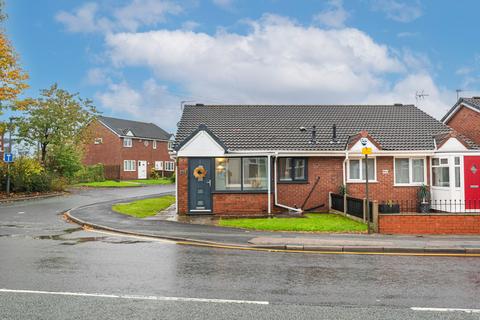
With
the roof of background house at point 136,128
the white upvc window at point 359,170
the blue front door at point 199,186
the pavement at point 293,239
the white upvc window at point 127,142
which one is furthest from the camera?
the roof of background house at point 136,128

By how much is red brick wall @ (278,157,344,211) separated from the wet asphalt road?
9650mm

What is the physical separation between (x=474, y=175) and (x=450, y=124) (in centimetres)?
834

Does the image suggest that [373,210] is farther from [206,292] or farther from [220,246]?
[206,292]

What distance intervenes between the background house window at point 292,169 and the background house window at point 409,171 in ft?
14.6

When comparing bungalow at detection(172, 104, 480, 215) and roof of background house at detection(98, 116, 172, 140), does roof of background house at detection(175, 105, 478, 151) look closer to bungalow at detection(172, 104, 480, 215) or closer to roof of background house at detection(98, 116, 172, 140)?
bungalow at detection(172, 104, 480, 215)

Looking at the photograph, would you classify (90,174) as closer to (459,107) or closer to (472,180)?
(459,107)

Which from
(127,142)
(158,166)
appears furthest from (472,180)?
(158,166)

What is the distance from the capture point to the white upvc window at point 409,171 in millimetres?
21703

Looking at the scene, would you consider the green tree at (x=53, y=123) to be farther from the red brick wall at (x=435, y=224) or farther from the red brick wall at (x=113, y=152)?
the red brick wall at (x=435, y=224)

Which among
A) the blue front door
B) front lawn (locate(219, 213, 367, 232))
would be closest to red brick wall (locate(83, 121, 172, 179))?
the blue front door

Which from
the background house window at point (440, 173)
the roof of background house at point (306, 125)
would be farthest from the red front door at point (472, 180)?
the roof of background house at point (306, 125)

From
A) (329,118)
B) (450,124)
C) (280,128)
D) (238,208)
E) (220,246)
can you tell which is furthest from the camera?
(450,124)

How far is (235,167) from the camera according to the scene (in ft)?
67.1

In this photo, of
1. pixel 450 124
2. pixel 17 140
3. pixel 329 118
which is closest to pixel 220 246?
pixel 329 118
